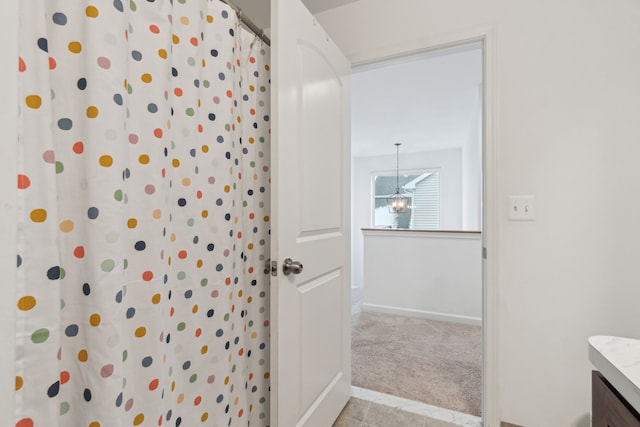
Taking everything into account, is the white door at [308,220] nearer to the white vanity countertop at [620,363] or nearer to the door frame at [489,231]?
the door frame at [489,231]

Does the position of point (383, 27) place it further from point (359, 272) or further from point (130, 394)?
point (359, 272)

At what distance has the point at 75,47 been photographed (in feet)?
2.23

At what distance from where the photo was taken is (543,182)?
1.45 metres

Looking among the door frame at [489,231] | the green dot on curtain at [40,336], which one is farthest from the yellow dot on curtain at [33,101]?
the door frame at [489,231]

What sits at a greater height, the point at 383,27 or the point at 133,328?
the point at 383,27

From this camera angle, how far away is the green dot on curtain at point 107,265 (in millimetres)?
692

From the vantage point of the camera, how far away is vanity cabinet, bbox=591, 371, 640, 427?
67 cm

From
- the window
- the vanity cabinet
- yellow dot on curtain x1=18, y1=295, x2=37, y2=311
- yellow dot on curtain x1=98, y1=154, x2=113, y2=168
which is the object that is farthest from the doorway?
yellow dot on curtain x1=18, y1=295, x2=37, y2=311

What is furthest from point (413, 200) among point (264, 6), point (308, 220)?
point (308, 220)

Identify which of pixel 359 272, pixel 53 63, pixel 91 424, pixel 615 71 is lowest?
pixel 359 272

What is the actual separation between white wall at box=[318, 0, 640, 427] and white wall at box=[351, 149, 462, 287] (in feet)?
14.0

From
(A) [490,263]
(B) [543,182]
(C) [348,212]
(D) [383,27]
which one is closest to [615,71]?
(B) [543,182]

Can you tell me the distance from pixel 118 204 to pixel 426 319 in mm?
3325

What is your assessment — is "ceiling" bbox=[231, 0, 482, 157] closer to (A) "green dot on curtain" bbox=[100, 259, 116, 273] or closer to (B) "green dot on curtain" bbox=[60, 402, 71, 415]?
(A) "green dot on curtain" bbox=[100, 259, 116, 273]
